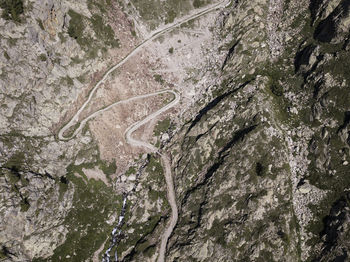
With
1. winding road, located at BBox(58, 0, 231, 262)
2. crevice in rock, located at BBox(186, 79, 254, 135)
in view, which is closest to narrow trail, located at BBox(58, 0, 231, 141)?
winding road, located at BBox(58, 0, 231, 262)

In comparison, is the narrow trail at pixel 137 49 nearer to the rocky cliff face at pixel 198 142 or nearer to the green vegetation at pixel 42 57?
the rocky cliff face at pixel 198 142

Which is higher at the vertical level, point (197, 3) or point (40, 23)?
point (197, 3)

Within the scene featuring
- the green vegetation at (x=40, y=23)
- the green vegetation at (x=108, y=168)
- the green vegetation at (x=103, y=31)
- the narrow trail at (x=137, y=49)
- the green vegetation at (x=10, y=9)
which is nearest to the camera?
Answer: the green vegetation at (x=10, y=9)

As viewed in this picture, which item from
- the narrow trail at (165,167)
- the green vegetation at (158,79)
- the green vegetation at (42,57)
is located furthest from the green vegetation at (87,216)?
the green vegetation at (158,79)

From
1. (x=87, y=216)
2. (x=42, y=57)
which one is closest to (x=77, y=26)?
(x=42, y=57)

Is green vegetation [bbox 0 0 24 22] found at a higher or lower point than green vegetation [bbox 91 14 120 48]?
lower

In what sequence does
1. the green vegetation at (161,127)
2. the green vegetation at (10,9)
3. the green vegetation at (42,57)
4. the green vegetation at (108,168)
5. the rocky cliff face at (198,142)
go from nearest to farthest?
the rocky cliff face at (198,142)
the green vegetation at (10,9)
the green vegetation at (42,57)
the green vegetation at (108,168)
the green vegetation at (161,127)

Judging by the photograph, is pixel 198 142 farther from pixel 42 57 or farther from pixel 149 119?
pixel 42 57

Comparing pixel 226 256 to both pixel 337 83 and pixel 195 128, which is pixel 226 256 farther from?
pixel 337 83

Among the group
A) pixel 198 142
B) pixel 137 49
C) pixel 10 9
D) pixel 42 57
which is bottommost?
pixel 198 142

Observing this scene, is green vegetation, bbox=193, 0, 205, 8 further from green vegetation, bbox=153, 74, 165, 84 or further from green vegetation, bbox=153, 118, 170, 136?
green vegetation, bbox=153, 118, 170, 136
